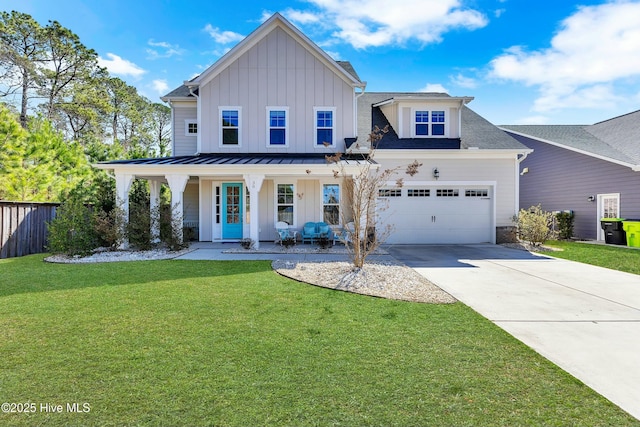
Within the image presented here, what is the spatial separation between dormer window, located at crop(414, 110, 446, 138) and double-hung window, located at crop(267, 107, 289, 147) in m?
5.50

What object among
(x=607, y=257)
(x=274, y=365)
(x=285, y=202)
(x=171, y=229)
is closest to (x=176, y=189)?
(x=171, y=229)

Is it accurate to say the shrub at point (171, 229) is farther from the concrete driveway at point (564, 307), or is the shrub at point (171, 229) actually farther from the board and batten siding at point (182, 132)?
the concrete driveway at point (564, 307)

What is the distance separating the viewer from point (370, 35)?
14914 mm

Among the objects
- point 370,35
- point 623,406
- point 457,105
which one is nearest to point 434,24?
point 370,35

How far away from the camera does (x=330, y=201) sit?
41.9ft

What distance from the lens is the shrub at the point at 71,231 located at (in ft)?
31.4

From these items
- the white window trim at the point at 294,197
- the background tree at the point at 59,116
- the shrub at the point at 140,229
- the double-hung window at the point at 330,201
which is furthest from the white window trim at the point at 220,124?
the background tree at the point at 59,116

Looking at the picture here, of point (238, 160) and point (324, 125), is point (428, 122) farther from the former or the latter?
point (238, 160)

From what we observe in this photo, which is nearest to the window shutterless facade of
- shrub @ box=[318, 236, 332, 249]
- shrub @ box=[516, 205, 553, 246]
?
shrub @ box=[318, 236, 332, 249]

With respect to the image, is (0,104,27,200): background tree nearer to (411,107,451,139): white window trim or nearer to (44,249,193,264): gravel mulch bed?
(44,249,193,264): gravel mulch bed

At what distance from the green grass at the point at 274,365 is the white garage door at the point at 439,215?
26.7ft

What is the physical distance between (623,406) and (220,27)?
56.0ft

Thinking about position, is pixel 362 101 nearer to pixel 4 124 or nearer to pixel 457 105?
pixel 457 105

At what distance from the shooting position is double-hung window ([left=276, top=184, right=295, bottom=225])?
12742 mm
